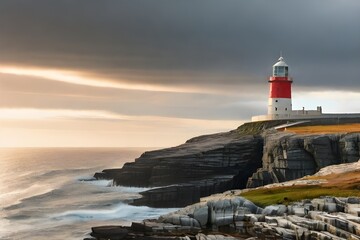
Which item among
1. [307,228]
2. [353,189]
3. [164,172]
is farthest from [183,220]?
[164,172]

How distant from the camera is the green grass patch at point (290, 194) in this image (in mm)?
52406

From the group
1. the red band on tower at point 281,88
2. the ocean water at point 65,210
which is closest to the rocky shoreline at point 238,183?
the ocean water at point 65,210

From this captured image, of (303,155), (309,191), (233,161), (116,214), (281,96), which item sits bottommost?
(116,214)

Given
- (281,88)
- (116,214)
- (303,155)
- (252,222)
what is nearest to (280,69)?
(281,88)

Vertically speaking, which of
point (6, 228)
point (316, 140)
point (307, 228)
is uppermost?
point (316, 140)

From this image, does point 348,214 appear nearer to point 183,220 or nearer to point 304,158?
point 183,220

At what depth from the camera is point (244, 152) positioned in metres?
99.6

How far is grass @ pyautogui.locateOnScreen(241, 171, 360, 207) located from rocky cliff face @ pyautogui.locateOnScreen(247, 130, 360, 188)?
46.6 ft

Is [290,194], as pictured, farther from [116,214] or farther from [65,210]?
[65,210]

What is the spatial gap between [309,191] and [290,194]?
240 centimetres

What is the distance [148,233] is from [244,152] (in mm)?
54231

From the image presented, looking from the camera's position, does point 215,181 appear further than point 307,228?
Yes

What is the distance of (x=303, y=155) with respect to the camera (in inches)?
3327

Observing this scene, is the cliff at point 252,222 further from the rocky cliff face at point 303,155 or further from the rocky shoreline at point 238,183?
the rocky cliff face at point 303,155
